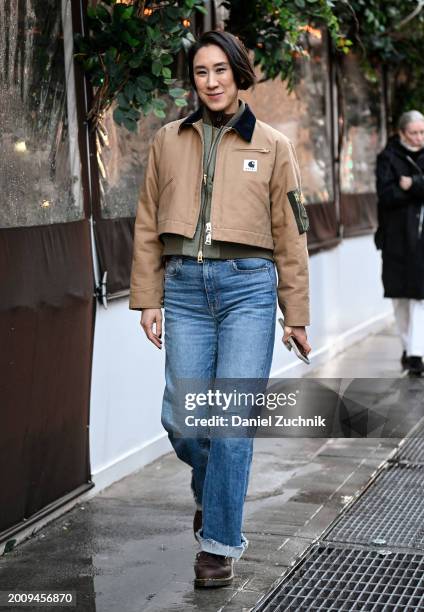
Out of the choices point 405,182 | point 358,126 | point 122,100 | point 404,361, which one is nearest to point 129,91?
point 122,100

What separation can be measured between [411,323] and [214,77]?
4764 mm

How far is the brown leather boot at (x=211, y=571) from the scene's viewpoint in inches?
162

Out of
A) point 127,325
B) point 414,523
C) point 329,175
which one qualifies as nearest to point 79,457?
point 127,325

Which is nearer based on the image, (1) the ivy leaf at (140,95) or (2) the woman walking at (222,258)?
(2) the woman walking at (222,258)

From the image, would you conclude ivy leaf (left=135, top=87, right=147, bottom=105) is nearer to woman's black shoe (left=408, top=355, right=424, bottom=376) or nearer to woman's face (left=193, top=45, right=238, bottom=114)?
woman's face (left=193, top=45, right=238, bottom=114)

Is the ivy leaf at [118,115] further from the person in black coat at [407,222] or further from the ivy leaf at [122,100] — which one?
the person in black coat at [407,222]

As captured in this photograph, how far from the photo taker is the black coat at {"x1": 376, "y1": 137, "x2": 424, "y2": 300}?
27.7ft

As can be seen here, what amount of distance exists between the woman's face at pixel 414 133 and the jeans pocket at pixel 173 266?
4607 mm

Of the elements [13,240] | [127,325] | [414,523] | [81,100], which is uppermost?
[81,100]

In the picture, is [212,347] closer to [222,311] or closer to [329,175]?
[222,311]

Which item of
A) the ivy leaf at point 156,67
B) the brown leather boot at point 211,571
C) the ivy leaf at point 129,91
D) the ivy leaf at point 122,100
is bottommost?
the brown leather boot at point 211,571

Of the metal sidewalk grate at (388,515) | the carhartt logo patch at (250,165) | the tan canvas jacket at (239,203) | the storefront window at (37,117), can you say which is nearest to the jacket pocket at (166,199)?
the tan canvas jacket at (239,203)

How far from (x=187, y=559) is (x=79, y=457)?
96 centimetres

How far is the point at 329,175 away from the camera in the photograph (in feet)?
32.7
